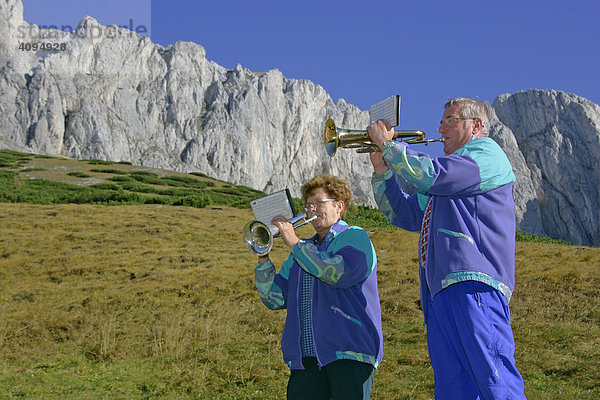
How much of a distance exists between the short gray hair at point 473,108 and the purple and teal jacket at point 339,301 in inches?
44.9

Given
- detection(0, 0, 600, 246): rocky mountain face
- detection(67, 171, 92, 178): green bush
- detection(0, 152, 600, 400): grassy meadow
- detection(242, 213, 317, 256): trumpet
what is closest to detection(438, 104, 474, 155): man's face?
detection(242, 213, 317, 256): trumpet

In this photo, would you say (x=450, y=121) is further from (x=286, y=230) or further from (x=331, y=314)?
(x=331, y=314)

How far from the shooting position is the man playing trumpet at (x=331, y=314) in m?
3.63

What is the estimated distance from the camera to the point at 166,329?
9.01 meters

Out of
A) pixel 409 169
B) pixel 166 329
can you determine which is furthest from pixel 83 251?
pixel 409 169

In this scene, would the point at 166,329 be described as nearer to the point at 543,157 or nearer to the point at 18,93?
the point at 18,93

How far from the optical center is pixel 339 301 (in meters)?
3.80

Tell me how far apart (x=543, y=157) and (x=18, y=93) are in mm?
107743

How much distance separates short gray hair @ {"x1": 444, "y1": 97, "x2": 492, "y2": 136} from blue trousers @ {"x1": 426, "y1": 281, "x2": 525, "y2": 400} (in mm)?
1215

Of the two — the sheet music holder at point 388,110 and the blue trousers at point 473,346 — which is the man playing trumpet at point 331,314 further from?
the sheet music holder at point 388,110

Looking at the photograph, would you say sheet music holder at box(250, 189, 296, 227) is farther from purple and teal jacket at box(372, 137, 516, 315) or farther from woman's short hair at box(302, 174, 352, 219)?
purple and teal jacket at box(372, 137, 516, 315)

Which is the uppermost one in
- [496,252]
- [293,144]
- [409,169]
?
[293,144]

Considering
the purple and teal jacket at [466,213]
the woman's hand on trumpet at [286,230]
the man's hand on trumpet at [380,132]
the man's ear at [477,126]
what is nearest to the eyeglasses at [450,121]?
the man's ear at [477,126]

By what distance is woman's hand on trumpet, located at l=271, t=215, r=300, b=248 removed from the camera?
3756 millimetres
